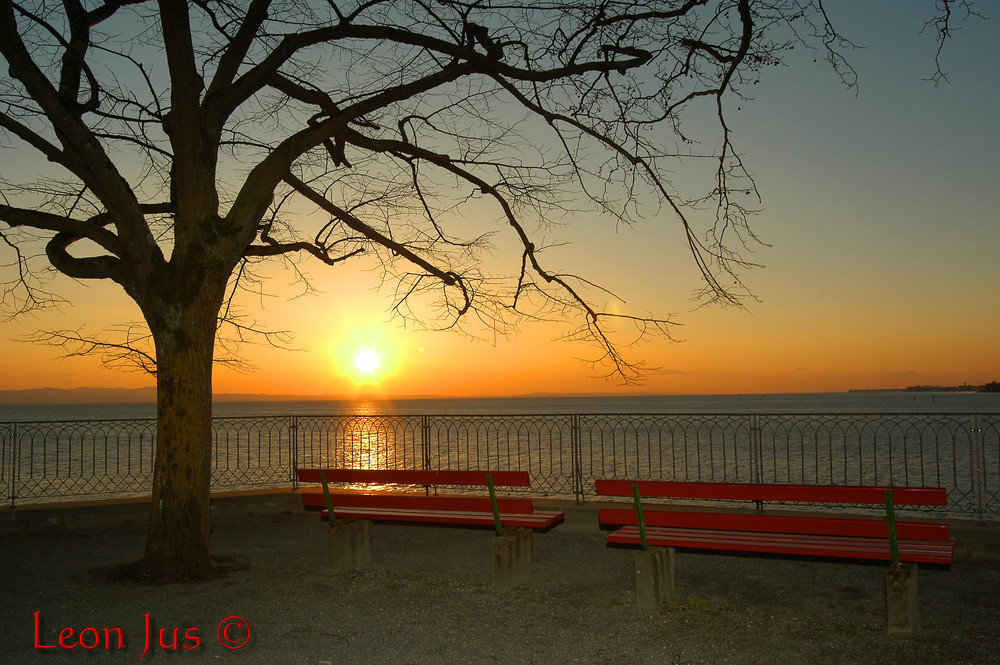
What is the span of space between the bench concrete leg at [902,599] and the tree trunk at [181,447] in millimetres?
5579

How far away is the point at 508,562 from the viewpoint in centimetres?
633

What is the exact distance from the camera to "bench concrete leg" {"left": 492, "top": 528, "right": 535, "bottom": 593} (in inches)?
249

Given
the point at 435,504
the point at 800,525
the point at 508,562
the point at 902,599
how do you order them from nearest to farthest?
1. the point at 902,599
2. the point at 800,525
3. the point at 508,562
4. the point at 435,504

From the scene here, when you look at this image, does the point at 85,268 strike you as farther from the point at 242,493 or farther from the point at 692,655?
the point at 692,655

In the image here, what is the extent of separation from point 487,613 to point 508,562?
633mm

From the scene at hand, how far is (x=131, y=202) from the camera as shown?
291 inches

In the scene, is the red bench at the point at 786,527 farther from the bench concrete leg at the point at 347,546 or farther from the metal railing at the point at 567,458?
the bench concrete leg at the point at 347,546

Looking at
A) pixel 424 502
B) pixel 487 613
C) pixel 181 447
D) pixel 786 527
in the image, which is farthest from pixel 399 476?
pixel 786 527

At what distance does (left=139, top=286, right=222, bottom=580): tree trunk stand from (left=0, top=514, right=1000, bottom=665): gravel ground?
42 cm

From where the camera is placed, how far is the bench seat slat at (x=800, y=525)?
5500 millimetres

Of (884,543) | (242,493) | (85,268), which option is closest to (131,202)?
(85,268)
